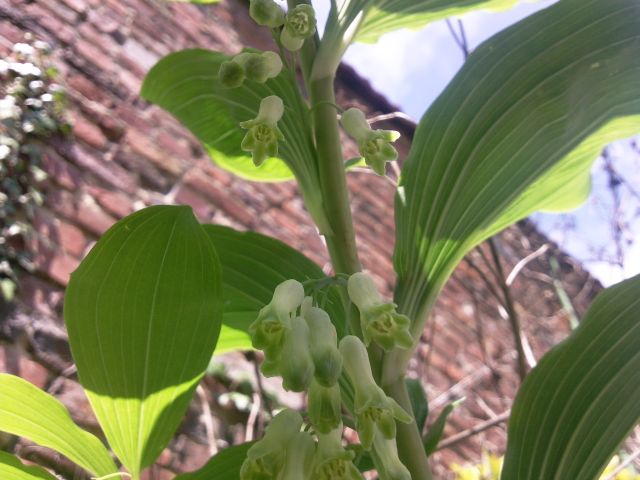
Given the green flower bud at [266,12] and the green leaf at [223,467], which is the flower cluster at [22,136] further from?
the green flower bud at [266,12]

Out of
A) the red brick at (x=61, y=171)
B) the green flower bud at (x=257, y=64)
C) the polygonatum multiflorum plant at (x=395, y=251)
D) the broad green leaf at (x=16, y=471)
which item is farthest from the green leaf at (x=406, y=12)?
the red brick at (x=61, y=171)

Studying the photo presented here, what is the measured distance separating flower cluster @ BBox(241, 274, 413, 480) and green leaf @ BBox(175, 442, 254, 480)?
0.17 meters

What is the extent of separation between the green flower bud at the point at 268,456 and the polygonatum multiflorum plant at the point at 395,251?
0.23ft

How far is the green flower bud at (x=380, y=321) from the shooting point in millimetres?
427

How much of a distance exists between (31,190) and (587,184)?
112cm

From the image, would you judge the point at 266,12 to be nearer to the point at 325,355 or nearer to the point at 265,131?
the point at 265,131

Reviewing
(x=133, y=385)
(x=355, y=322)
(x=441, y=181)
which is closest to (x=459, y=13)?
(x=441, y=181)

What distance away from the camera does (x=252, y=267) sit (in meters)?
0.58

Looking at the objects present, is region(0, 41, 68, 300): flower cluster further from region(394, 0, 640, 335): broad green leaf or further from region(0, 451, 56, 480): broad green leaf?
region(394, 0, 640, 335): broad green leaf

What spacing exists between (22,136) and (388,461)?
134 centimetres

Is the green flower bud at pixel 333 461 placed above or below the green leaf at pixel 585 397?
below

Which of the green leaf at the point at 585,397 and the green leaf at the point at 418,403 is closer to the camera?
the green leaf at the point at 585,397

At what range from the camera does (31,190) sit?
142 centimetres

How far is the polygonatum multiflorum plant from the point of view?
49 centimetres
